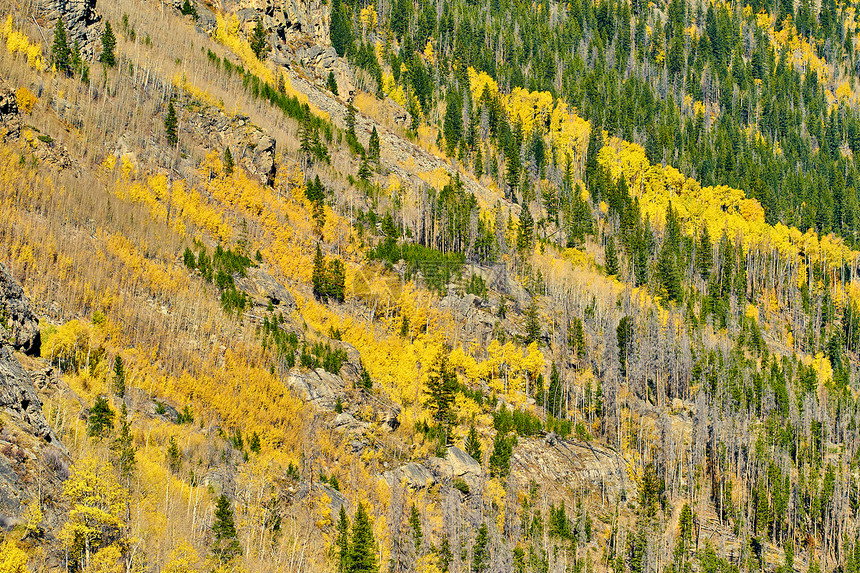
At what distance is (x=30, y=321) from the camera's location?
41.8 meters

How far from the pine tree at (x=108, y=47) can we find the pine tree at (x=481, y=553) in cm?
6511

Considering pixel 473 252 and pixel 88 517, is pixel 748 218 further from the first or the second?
pixel 88 517

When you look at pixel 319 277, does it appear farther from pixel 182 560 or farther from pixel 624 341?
pixel 182 560

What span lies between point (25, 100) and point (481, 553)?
56665 mm

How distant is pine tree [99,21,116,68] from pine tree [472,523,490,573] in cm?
6511

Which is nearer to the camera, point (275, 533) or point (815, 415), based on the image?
point (275, 533)

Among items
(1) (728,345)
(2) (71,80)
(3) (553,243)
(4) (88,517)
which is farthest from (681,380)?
(4) (88,517)

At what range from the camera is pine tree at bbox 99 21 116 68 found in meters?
92.4

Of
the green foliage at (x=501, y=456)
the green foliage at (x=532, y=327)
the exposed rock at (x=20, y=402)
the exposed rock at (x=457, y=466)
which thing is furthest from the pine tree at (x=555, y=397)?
the exposed rock at (x=20, y=402)

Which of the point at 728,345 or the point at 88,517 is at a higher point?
the point at 88,517

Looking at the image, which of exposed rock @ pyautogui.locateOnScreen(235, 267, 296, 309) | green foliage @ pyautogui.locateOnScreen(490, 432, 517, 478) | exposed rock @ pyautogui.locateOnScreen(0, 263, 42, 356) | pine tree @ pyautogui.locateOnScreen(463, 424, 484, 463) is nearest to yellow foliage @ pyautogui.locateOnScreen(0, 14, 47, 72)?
exposed rock @ pyautogui.locateOnScreen(235, 267, 296, 309)

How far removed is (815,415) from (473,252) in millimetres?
49105

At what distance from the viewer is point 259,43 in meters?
129

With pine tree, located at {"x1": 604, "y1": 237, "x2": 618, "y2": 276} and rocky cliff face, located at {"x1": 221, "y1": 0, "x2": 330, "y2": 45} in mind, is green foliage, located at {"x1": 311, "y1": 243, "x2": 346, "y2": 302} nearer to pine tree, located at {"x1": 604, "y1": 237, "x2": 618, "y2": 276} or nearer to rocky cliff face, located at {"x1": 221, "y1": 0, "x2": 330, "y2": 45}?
pine tree, located at {"x1": 604, "y1": 237, "x2": 618, "y2": 276}
